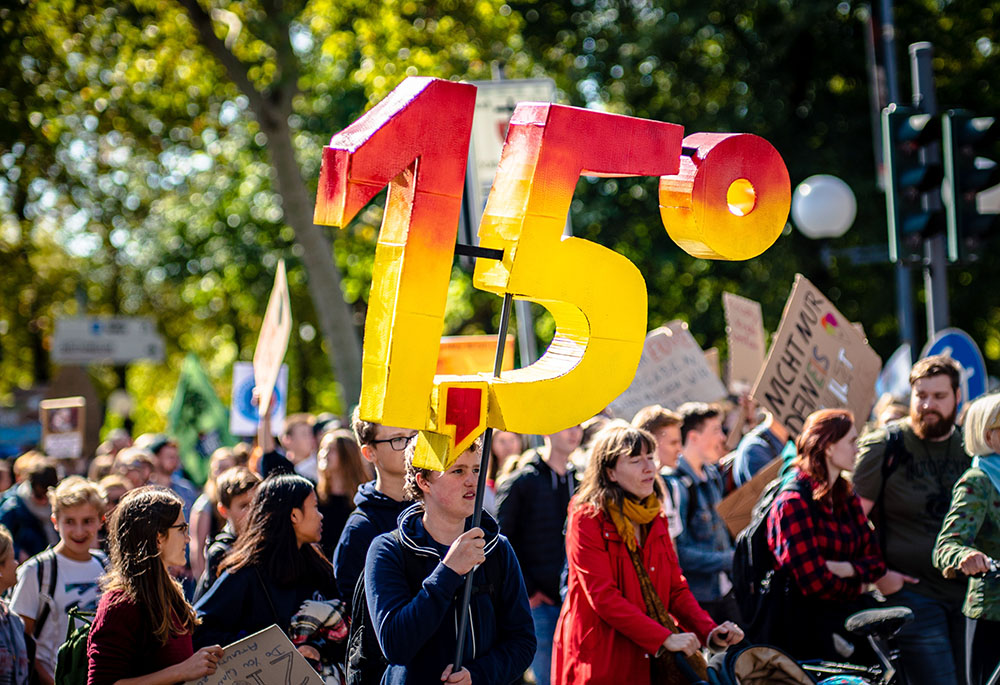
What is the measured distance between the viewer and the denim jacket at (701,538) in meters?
6.47

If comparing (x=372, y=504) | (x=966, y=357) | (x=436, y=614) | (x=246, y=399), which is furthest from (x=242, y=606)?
(x=246, y=399)

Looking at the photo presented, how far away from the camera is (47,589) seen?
17.4 ft

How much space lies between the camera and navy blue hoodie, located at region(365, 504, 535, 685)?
347 centimetres

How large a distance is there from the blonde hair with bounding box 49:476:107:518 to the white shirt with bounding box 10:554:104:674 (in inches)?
9.2

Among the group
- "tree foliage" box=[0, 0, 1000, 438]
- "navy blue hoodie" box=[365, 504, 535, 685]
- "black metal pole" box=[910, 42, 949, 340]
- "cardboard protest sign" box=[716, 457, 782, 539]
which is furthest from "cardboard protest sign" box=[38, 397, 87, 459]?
"navy blue hoodie" box=[365, 504, 535, 685]

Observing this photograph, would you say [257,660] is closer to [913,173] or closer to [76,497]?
[76,497]

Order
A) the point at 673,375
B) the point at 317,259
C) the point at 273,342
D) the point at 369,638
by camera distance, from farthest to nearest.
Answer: the point at 317,259 < the point at 673,375 < the point at 273,342 < the point at 369,638

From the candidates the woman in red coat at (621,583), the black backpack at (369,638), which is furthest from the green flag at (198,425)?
the black backpack at (369,638)

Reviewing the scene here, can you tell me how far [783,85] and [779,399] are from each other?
14559 millimetres

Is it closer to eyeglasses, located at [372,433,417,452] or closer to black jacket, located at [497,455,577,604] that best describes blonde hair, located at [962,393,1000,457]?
black jacket, located at [497,455,577,604]

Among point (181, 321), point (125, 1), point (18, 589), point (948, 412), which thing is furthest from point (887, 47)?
point (181, 321)

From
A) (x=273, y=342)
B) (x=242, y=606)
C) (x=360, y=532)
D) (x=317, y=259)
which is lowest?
(x=242, y=606)

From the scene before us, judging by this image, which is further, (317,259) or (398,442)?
(317,259)

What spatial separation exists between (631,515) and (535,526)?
1645mm
